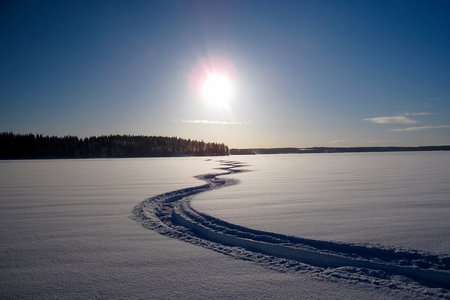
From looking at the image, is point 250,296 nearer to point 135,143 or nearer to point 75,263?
point 75,263

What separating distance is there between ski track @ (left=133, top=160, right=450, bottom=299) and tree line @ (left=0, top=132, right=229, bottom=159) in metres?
103

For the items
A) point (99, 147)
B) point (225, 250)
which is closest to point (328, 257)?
point (225, 250)

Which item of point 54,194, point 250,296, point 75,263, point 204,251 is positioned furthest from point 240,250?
point 54,194

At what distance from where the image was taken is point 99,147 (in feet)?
350

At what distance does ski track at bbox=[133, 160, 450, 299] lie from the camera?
384cm

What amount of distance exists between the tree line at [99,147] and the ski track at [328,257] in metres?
103

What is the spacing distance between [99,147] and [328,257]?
365 ft

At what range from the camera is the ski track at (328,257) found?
12.6 feet

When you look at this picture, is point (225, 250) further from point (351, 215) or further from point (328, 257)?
point (351, 215)

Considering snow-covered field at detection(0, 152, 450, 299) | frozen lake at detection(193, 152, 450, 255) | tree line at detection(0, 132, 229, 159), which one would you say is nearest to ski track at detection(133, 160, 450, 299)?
snow-covered field at detection(0, 152, 450, 299)

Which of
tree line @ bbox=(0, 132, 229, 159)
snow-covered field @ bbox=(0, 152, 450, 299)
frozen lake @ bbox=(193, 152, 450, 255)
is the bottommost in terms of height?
snow-covered field @ bbox=(0, 152, 450, 299)

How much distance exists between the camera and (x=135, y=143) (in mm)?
117812

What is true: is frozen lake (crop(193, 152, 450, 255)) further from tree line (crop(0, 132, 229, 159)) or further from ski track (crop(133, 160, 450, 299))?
tree line (crop(0, 132, 229, 159))

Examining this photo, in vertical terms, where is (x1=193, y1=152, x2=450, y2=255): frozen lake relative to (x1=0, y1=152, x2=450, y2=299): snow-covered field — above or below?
above
